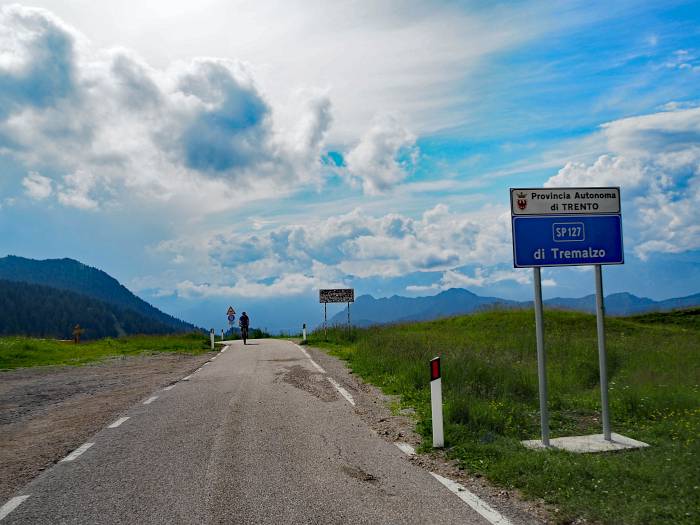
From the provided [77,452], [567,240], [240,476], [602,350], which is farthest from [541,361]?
[77,452]

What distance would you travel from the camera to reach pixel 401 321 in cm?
4497

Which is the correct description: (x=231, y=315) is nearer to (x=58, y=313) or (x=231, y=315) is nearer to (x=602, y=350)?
(x=602, y=350)

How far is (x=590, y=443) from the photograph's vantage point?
7.89 m

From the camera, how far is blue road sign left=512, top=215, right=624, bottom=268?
27.6 feet

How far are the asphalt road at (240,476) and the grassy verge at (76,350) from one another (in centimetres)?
1758

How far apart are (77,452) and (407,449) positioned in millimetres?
4314

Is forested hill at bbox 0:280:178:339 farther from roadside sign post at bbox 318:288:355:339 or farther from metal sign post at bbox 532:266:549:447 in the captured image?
metal sign post at bbox 532:266:549:447

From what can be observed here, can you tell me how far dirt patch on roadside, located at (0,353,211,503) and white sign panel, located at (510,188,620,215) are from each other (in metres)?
6.98

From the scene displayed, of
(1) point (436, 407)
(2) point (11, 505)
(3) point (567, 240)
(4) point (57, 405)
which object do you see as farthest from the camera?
(4) point (57, 405)

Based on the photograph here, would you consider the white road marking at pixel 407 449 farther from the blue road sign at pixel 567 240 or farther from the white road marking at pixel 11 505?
the white road marking at pixel 11 505

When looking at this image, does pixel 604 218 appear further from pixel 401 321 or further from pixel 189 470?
pixel 401 321

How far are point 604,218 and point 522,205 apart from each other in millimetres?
1284

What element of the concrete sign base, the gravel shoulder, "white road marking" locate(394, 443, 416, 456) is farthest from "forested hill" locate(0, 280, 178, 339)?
the concrete sign base

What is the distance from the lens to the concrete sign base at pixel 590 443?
7.53 metres
